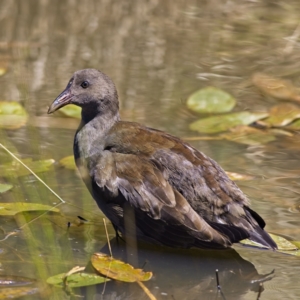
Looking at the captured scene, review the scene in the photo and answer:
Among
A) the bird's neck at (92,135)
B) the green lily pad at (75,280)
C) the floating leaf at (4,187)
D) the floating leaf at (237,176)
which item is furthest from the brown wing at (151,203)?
the floating leaf at (237,176)

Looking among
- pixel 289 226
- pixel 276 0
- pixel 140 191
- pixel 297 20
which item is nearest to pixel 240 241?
pixel 289 226

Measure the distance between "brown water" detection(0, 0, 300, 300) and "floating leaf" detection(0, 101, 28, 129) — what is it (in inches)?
3.7

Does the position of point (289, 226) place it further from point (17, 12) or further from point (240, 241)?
point (17, 12)

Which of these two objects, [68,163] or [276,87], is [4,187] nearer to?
[68,163]

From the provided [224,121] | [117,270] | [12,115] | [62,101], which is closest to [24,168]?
[62,101]

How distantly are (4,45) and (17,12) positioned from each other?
0.73 metres

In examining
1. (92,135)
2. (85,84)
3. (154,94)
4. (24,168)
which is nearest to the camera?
(92,135)

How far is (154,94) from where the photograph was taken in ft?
21.9

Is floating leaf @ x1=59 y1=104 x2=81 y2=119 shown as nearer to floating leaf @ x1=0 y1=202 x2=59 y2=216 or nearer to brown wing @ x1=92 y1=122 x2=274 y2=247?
floating leaf @ x1=0 y1=202 x2=59 y2=216

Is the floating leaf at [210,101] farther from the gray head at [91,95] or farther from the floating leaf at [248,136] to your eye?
the gray head at [91,95]

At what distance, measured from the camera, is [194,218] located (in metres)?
4.24

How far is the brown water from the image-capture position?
13.7ft

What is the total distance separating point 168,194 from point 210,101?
2213 mm

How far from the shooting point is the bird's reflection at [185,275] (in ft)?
13.0
